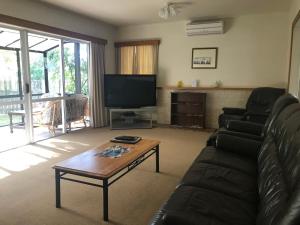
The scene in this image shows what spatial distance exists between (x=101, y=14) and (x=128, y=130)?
251 centimetres

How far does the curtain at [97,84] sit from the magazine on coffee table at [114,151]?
10.1 feet

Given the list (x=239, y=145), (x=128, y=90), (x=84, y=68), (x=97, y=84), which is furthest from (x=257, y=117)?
(x=84, y=68)

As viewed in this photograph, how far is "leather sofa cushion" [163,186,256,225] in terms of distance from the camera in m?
1.17

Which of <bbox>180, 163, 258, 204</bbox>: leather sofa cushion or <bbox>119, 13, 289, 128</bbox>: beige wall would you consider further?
<bbox>119, 13, 289, 128</bbox>: beige wall

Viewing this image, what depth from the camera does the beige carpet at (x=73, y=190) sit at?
2057 millimetres

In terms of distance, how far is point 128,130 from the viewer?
5.34 m

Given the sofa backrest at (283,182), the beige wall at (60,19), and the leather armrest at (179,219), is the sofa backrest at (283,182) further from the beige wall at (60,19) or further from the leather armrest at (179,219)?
the beige wall at (60,19)

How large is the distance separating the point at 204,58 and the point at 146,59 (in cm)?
141

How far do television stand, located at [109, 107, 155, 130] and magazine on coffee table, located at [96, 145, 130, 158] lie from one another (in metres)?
2.83

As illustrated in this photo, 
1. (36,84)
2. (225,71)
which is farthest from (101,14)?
(225,71)

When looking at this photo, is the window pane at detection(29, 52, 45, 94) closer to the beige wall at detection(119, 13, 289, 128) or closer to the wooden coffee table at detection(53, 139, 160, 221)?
the beige wall at detection(119, 13, 289, 128)

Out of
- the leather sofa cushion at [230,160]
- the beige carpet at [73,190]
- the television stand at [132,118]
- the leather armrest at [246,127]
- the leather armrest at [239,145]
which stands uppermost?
the leather armrest at [246,127]

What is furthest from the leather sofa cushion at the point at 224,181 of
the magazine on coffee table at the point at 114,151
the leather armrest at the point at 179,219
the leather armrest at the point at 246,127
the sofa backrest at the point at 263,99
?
the sofa backrest at the point at 263,99

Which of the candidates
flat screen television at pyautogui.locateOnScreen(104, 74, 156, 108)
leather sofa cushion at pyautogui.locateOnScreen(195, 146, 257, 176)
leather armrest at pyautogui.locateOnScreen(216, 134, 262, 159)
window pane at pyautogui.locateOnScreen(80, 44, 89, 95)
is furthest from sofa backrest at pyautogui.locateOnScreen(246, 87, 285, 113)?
window pane at pyautogui.locateOnScreen(80, 44, 89, 95)
